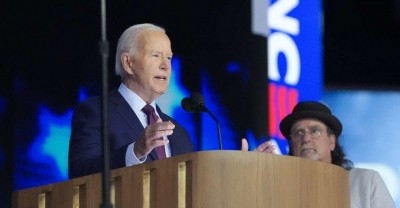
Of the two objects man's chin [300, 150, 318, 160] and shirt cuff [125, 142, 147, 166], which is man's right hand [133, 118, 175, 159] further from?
man's chin [300, 150, 318, 160]

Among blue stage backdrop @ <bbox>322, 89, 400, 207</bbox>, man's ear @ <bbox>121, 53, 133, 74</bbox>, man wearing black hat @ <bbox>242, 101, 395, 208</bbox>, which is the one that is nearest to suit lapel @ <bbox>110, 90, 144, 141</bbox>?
man's ear @ <bbox>121, 53, 133, 74</bbox>

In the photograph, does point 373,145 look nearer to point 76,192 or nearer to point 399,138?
point 399,138

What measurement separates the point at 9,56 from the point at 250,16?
1.51 meters

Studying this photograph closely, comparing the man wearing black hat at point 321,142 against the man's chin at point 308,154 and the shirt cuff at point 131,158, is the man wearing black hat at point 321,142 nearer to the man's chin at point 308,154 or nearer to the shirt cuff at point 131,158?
the man's chin at point 308,154

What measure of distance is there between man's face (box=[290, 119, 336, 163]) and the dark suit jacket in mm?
955

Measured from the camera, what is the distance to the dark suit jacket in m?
4.93

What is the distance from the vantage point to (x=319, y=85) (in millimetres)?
8438

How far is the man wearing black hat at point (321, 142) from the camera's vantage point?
6023 mm

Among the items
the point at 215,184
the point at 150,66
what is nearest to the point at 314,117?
the point at 150,66

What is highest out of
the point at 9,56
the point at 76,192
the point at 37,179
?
the point at 9,56

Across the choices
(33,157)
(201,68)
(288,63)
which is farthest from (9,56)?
(288,63)

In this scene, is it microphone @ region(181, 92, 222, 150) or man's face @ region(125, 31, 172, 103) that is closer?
microphone @ region(181, 92, 222, 150)

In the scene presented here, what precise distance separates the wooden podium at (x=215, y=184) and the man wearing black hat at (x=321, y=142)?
1.42 meters

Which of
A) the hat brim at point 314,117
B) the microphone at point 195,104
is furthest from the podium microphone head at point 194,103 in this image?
the hat brim at point 314,117
